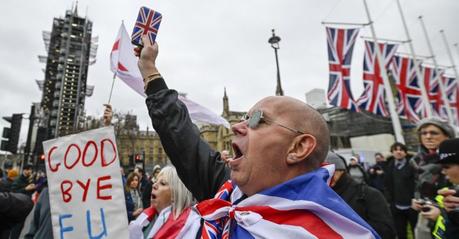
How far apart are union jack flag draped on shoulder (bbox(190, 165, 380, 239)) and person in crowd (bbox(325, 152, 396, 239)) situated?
2.10 m

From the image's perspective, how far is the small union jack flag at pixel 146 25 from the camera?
2.12 m

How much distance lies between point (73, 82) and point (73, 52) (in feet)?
29.0

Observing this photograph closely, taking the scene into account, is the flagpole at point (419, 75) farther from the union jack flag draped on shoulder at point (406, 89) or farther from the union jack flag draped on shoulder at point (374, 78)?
the union jack flag draped on shoulder at point (374, 78)

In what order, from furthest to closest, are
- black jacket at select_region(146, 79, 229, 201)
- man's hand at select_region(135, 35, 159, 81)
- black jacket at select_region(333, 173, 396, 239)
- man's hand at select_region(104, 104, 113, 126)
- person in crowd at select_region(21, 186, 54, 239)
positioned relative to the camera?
person in crowd at select_region(21, 186, 54, 239) < man's hand at select_region(104, 104, 113, 126) < black jacket at select_region(333, 173, 396, 239) < man's hand at select_region(135, 35, 159, 81) < black jacket at select_region(146, 79, 229, 201)

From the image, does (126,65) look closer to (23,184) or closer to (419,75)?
(23,184)

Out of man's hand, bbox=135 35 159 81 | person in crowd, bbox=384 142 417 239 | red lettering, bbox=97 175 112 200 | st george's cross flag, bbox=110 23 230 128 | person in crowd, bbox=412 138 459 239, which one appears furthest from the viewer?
person in crowd, bbox=384 142 417 239

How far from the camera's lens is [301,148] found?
4.65 feet

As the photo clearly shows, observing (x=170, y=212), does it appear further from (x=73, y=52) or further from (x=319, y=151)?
(x=73, y=52)

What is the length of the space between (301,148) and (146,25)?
Answer: 1.50 metres

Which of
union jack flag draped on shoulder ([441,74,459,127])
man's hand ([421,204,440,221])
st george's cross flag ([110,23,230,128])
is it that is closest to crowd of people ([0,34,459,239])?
man's hand ([421,204,440,221])

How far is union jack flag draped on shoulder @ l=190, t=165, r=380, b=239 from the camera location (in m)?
1.12

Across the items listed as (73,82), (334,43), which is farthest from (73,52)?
(334,43)

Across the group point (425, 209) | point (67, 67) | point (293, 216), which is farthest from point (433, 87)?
point (67, 67)

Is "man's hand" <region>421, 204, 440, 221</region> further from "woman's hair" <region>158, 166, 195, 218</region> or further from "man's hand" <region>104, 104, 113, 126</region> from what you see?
"man's hand" <region>104, 104, 113, 126</region>
